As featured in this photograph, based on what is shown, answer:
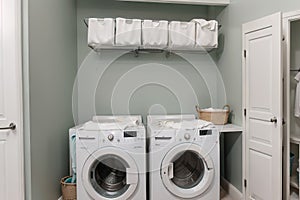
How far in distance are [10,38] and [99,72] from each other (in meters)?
1.61

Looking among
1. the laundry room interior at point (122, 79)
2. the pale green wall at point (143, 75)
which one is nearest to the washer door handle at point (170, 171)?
the laundry room interior at point (122, 79)

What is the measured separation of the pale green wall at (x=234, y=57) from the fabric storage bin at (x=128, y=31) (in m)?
1.17

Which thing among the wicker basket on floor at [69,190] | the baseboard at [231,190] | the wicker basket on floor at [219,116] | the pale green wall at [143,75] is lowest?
the baseboard at [231,190]

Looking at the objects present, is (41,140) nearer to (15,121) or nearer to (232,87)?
(15,121)

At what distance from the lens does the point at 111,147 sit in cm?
264

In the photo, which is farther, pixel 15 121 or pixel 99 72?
pixel 99 72

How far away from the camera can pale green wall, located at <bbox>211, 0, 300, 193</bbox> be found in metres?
2.97

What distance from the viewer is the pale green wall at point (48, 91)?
7.29 feet

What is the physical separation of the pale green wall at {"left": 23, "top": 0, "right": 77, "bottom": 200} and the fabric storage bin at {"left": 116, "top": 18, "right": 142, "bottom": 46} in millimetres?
653

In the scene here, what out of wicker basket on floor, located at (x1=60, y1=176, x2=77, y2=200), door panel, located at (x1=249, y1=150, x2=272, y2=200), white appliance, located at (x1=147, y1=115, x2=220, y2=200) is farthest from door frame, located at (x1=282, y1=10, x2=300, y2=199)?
wicker basket on floor, located at (x1=60, y1=176, x2=77, y2=200)

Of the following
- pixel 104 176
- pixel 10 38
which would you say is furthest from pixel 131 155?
pixel 10 38

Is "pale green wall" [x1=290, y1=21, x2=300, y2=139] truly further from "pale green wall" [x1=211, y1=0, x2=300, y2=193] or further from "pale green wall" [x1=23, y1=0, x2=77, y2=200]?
"pale green wall" [x1=23, y1=0, x2=77, y2=200]

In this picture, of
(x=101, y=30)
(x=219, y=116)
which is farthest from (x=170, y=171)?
(x=101, y=30)

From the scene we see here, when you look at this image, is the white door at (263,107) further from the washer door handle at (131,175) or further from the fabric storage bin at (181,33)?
the washer door handle at (131,175)
